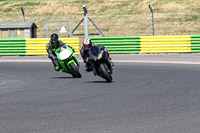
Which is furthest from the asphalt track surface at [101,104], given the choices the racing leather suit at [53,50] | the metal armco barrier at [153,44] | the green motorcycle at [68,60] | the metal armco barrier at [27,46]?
the metal armco barrier at [27,46]

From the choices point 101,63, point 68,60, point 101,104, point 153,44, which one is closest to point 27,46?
point 153,44

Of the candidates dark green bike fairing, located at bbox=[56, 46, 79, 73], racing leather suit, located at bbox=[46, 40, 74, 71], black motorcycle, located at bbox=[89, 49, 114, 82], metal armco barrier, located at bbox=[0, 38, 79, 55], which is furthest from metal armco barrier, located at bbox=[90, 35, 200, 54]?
black motorcycle, located at bbox=[89, 49, 114, 82]

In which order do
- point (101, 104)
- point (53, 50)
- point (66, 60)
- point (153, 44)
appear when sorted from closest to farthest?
1. point (101, 104)
2. point (66, 60)
3. point (53, 50)
4. point (153, 44)

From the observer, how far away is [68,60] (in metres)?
13.4

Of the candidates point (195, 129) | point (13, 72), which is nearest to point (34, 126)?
point (195, 129)

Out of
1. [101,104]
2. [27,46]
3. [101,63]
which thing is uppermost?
[101,63]

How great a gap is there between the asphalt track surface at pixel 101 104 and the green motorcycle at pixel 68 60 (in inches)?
10.3

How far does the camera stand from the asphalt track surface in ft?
21.0

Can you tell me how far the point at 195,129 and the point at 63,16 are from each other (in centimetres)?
4333

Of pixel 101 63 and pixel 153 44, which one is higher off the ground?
pixel 101 63

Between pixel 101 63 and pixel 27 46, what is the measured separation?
12946 millimetres

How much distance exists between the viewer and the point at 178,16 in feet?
144

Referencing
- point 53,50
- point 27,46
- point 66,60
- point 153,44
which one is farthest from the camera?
point 27,46

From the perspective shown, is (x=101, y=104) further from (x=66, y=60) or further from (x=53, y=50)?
(x=53, y=50)
